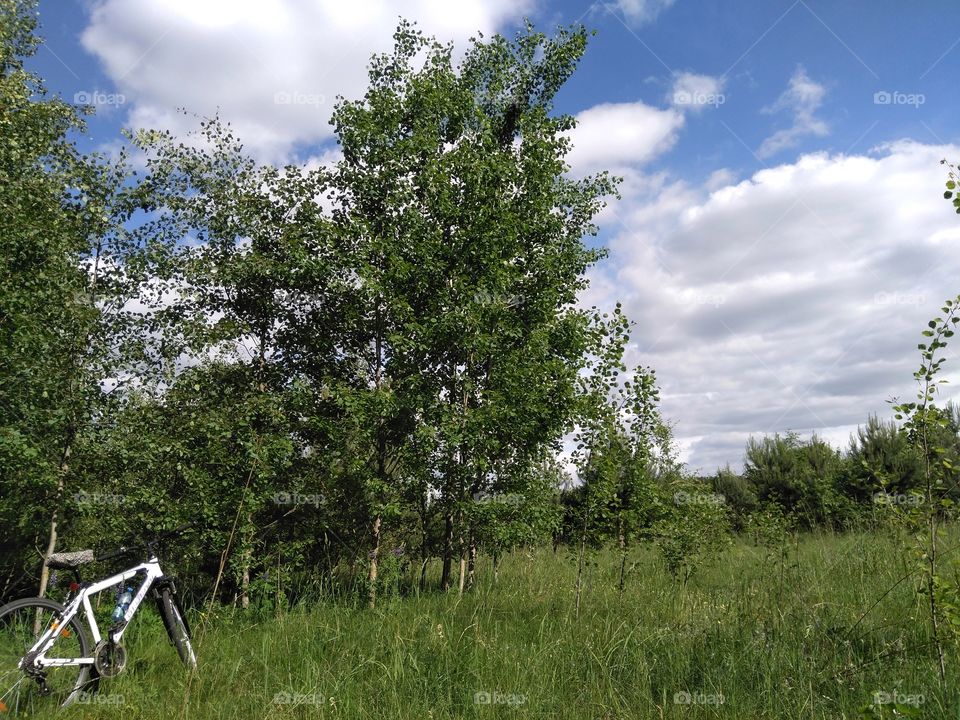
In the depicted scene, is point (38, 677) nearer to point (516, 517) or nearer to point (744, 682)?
point (744, 682)

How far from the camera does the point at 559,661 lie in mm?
5578

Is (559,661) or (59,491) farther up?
(59,491)

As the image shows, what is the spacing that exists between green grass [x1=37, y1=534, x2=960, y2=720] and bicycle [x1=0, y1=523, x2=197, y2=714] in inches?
8.5

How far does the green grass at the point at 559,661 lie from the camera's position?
475 cm

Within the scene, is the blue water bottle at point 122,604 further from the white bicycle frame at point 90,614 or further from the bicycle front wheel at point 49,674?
the bicycle front wheel at point 49,674

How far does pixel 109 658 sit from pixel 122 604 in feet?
1.44

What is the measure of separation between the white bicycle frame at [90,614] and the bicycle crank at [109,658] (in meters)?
0.04

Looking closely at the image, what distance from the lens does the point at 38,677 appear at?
520 centimetres

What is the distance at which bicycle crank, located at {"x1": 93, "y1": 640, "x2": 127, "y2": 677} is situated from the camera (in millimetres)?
5441

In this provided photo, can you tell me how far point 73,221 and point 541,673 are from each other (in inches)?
373

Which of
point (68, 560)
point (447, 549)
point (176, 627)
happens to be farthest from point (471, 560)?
point (68, 560)

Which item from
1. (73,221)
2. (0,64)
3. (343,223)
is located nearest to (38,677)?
(73,221)

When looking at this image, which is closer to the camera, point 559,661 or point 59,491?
point 559,661

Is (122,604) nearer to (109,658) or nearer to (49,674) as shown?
(109,658)
